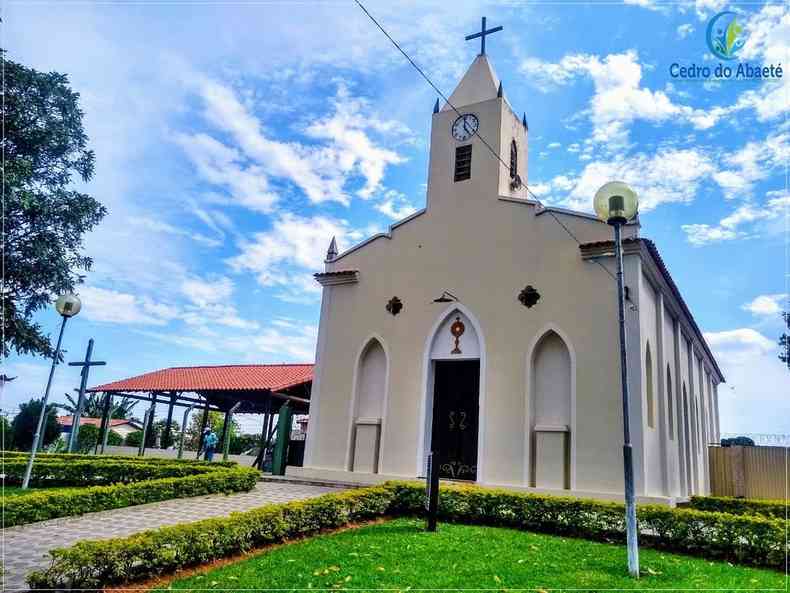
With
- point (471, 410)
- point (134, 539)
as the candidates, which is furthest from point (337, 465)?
point (134, 539)

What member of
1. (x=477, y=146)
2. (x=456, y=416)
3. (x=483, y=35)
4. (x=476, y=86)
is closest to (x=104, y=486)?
(x=456, y=416)

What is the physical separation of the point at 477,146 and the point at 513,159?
1.25 m

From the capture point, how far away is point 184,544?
6.30 m

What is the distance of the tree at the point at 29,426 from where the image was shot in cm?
2395

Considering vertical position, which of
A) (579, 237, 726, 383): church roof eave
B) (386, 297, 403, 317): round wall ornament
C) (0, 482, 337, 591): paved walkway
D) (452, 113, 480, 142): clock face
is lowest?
(0, 482, 337, 591): paved walkway

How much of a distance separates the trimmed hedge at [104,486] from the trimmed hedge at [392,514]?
3.65 m

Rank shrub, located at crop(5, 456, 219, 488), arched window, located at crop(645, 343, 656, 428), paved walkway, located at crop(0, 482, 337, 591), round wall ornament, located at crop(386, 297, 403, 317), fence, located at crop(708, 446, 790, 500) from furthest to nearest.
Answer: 1. fence, located at crop(708, 446, 790, 500)
2. round wall ornament, located at crop(386, 297, 403, 317)
3. shrub, located at crop(5, 456, 219, 488)
4. arched window, located at crop(645, 343, 656, 428)
5. paved walkway, located at crop(0, 482, 337, 591)

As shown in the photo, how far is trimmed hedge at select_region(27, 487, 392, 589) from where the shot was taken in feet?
17.8

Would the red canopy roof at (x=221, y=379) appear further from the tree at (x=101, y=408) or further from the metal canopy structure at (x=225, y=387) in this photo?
the tree at (x=101, y=408)

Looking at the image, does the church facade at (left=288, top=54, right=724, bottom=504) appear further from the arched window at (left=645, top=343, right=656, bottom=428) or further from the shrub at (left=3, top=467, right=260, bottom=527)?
the shrub at (left=3, top=467, right=260, bottom=527)

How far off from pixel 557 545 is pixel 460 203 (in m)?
9.50

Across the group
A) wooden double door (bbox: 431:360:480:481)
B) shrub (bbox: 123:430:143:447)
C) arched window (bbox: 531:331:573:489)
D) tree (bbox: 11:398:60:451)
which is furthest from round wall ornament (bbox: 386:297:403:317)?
shrub (bbox: 123:430:143:447)

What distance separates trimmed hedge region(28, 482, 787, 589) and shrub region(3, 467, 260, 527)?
11.9ft

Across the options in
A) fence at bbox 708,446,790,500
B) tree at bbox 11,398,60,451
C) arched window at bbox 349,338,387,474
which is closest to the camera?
arched window at bbox 349,338,387,474
